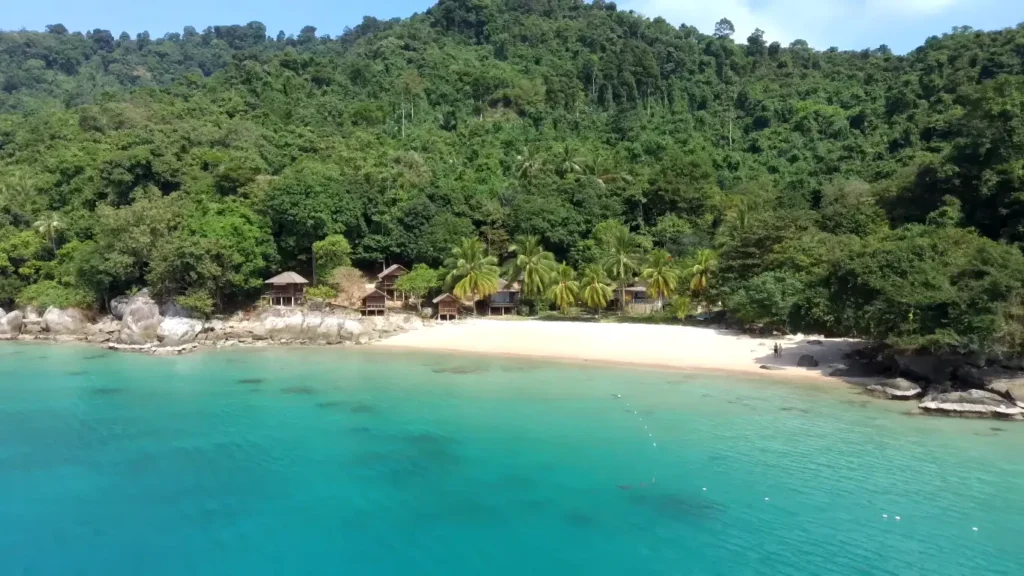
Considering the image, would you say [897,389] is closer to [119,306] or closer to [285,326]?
[285,326]

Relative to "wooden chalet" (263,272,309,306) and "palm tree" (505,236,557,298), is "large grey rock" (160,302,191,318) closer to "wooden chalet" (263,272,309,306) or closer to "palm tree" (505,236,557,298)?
"wooden chalet" (263,272,309,306)

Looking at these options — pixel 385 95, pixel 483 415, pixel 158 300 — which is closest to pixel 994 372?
pixel 483 415

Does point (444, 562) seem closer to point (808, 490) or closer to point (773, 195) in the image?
point (808, 490)

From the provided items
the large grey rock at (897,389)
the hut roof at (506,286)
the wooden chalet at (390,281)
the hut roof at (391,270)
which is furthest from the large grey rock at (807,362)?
the hut roof at (391,270)

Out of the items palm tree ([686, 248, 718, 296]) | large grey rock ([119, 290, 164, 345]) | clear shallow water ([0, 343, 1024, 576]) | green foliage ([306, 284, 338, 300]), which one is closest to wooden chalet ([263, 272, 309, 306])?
green foliage ([306, 284, 338, 300])

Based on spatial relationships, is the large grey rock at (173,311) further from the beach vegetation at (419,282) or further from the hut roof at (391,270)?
the beach vegetation at (419,282)
